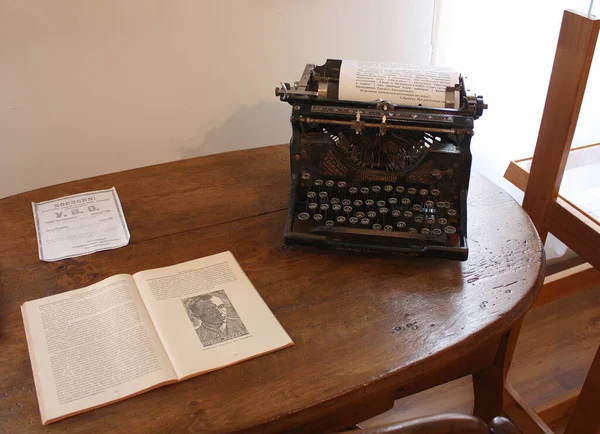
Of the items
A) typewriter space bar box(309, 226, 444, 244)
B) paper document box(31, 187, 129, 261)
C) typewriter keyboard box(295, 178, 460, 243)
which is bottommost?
paper document box(31, 187, 129, 261)

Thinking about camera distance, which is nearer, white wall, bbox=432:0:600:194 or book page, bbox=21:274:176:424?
book page, bbox=21:274:176:424

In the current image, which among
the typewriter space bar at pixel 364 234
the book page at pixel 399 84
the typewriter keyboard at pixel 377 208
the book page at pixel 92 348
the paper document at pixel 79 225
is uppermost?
the book page at pixel 399 84

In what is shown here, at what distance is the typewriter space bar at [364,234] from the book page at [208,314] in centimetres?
20

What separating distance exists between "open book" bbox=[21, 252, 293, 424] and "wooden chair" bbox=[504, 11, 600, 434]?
0.88 metres

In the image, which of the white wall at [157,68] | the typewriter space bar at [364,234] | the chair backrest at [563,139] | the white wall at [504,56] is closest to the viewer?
the typewriter space bar at [364,234]

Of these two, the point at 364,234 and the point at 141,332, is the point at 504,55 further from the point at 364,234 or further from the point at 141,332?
the point at 141,332

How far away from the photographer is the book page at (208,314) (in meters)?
0.99

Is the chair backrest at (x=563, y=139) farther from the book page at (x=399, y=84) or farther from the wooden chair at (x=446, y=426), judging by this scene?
the wooden chair at (x=446, y=426)

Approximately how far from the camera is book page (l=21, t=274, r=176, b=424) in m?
0.92

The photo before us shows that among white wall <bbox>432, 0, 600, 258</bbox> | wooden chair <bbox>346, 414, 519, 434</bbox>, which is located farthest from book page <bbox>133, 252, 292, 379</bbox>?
white wall <bbox>432, 0, 600, 258</bbox>

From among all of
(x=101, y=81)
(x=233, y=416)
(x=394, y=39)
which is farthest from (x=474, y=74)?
(x=233, y=416)

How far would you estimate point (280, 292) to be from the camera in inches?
44.6

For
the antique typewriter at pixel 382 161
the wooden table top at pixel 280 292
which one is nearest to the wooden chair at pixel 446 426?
the wooden table top at pixel 280 292

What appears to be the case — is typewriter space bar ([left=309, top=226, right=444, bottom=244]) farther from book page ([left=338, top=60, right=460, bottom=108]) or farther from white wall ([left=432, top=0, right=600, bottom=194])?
white wall ([left=432, top=0, right=600, bottom=194])
